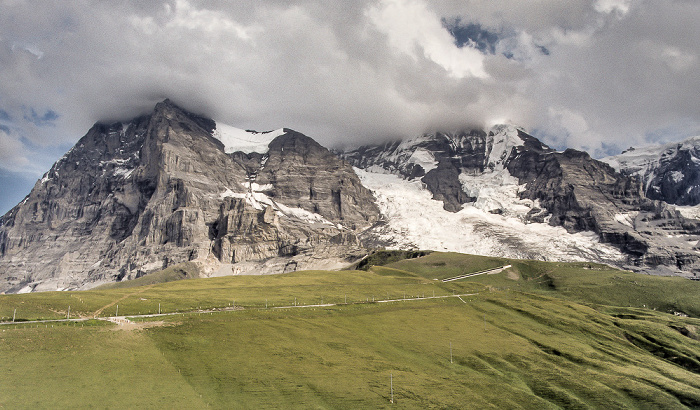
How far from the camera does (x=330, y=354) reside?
8631 centimetres

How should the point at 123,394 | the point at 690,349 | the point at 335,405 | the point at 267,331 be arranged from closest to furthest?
the point at 123,394 < the point at 335,405 < the point at 267,331 < the point at 690,349

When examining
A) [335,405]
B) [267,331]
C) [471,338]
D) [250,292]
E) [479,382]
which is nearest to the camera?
[335,405]

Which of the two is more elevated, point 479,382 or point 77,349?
point 77,349

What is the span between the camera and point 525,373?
9400 cm

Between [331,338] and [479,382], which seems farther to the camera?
[331,338]

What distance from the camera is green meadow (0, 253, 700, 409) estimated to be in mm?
63906

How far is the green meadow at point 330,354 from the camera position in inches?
2516

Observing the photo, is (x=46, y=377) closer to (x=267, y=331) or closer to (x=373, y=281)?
(x=267, y=331)

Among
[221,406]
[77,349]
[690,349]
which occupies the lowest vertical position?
[690,349]

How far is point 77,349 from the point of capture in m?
70.2

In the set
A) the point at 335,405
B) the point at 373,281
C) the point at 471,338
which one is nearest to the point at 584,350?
the point at 471,338

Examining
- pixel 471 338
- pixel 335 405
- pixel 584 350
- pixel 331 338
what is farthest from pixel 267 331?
pixel 584 350

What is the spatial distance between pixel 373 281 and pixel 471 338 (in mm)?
84161

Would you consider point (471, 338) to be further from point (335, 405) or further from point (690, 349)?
point (690, 349)
